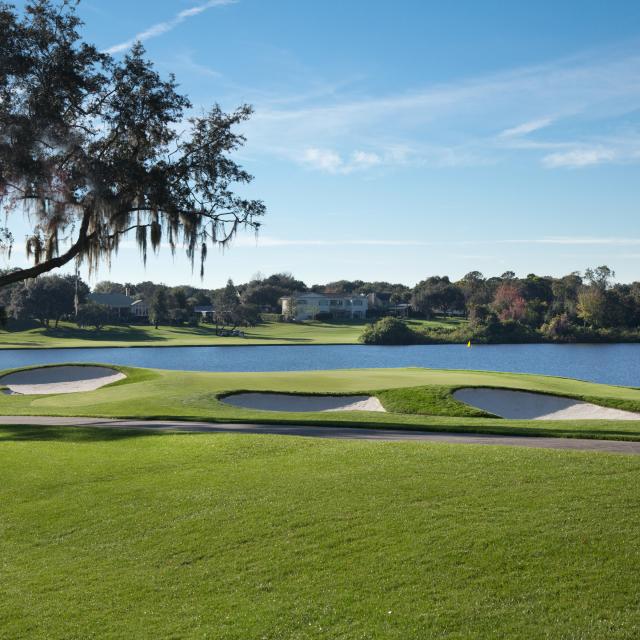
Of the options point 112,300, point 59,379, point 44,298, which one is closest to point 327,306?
point 112,300

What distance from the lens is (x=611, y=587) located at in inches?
279

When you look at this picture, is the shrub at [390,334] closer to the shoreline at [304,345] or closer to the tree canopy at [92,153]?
the shoreline at [304,345]

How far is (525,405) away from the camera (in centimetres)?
2683

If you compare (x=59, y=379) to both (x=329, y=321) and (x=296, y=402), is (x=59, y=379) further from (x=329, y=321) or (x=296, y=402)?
(x=329, y=321)

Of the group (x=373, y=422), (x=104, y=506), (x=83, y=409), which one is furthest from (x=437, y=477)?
(x=83, y=409)

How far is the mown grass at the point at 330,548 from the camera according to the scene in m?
6.85

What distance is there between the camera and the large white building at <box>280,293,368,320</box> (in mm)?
137875

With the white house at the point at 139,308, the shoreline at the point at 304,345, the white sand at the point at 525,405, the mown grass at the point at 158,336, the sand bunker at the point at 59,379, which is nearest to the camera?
the white sand at the point at 525,405

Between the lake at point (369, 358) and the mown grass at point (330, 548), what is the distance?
4832 cm

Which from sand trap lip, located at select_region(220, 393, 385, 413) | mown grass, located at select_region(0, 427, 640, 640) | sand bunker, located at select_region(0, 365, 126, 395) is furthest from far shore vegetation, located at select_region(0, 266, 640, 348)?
mown grass, located at select_region(0, 427, 640, 640)

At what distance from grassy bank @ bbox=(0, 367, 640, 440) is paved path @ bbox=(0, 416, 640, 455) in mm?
1001

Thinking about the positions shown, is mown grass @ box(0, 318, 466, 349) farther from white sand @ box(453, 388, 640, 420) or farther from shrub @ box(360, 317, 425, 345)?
white sand @ box(453, 388, 640, 420)

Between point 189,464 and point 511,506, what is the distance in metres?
6.04

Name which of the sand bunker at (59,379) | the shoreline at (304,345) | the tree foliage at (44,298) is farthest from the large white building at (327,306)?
the sand bunker at (59,379)
